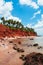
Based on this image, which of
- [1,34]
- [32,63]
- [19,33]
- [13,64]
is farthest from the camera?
[19,33]

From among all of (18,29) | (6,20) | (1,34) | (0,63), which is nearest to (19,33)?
(18,29)

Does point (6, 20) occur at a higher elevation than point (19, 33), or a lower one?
higher

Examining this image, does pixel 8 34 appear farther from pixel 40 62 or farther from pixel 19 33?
pixel 40 62

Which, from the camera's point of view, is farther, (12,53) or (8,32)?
(8,32)

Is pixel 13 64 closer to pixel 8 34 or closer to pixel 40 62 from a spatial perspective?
pixel 40 62

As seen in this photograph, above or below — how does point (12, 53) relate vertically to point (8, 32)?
above

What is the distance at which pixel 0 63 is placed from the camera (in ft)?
78.3

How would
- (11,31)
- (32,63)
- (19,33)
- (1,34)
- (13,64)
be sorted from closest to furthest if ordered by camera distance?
(32,63) → (13,64) → (1,34) → (11,31) → (19,33)

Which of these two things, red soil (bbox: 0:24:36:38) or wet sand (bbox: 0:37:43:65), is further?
red soil (bbox: 0:24:36:38)

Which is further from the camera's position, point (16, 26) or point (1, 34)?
point (16, 26)

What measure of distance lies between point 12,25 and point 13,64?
6819 inches

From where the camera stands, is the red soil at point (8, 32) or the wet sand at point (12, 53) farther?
the red soil at point (8, 32)

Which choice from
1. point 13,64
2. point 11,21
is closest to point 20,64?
point 13,64

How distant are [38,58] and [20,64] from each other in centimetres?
258
